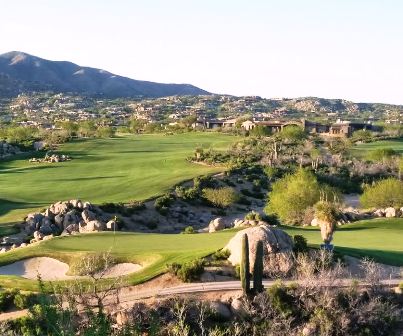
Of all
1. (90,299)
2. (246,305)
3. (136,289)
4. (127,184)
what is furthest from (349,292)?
(127,184)

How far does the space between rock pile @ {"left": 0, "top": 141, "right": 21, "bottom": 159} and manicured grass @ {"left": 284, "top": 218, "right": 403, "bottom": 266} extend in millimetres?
77370

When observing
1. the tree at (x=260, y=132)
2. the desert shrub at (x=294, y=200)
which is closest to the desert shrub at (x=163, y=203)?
the desert shrub at (x=294, y=200)

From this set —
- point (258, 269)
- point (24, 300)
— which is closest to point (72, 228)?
point (24, 300)

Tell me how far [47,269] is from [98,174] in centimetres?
5398

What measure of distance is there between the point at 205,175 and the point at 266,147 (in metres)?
36.3

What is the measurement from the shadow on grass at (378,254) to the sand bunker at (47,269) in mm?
11459

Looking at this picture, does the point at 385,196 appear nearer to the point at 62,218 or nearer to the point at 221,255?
the point at 62,218

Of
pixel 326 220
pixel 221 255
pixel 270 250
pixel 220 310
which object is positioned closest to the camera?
pixel 220 310

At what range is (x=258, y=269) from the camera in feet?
84.1

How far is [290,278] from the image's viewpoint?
1109 inches

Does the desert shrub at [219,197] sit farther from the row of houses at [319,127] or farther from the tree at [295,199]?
the row of houses at [319,127]

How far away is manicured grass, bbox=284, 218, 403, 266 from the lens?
31172mm

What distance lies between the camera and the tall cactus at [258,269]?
25609 mm

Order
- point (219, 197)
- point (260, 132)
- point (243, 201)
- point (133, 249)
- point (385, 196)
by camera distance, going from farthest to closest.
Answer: point (260, 132) → point (243, 201) → point (219, 197) → point (385, 196) → point (133, 249)
